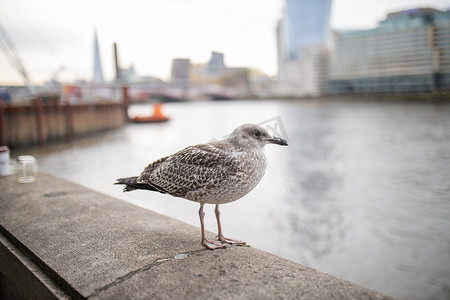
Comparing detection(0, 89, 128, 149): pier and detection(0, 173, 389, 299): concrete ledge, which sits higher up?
detection(0, 89, 128, 149): pier

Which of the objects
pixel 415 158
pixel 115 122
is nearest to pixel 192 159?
pixel 415 158

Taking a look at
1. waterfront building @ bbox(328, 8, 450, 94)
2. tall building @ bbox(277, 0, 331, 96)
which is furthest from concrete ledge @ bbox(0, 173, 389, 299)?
tall building @ bbox(277, 0, 331, 96)

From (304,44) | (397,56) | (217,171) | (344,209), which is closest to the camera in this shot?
(217,171)

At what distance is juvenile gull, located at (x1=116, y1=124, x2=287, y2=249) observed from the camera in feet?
7.96

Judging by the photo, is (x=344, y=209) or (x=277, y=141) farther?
(x=344, y=209)

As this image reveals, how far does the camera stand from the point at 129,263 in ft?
7.25

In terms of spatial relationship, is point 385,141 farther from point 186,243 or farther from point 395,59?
point 395,59

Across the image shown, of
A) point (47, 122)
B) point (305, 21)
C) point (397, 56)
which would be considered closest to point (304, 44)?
point (305, 21)

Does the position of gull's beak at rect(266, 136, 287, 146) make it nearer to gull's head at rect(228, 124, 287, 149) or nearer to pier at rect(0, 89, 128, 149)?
gull's head at rect(228, 124, 287, 149)

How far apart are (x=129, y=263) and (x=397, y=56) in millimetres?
66551

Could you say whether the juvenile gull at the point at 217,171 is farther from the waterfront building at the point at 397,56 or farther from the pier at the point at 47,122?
the waterfront building at the point at 397,56

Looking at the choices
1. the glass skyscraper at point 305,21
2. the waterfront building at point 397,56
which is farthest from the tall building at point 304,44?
the waterfront building at point 397,56

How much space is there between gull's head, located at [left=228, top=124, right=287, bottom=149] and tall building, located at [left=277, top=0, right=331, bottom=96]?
126 m

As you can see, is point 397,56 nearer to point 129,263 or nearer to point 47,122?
point 47,122
